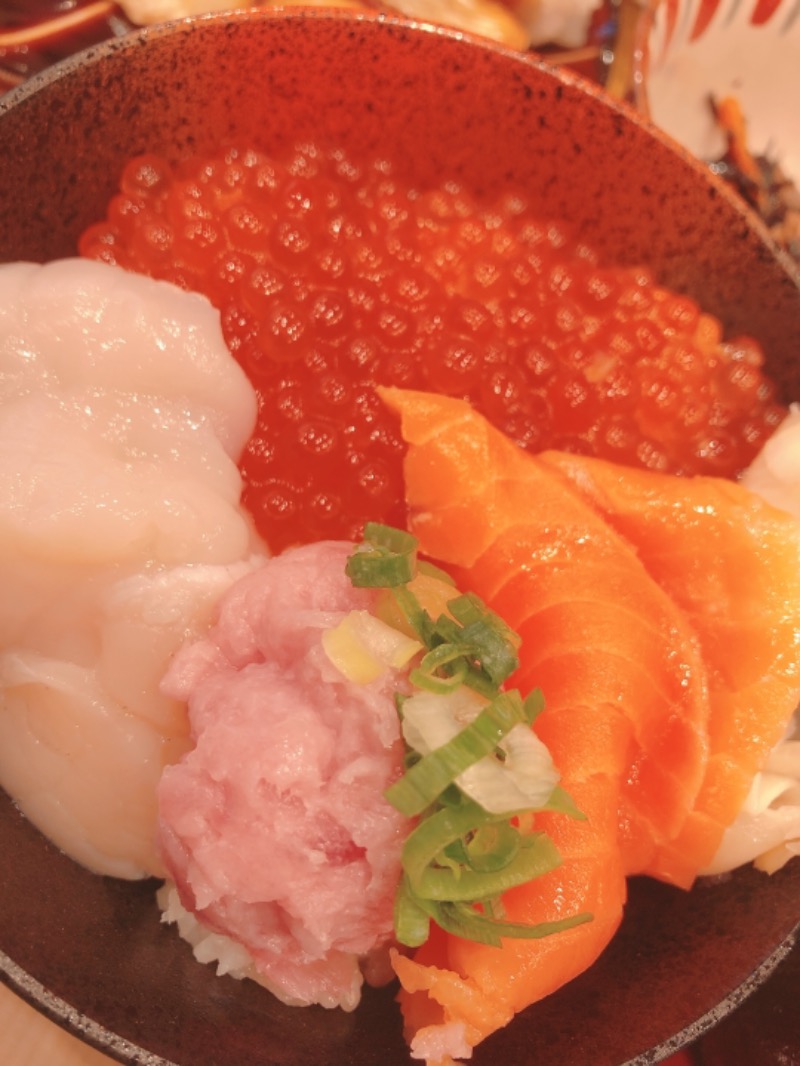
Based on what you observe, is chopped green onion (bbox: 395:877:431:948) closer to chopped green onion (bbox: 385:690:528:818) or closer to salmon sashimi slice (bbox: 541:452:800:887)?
chopped green onion (bbox: 385:690:528:818)

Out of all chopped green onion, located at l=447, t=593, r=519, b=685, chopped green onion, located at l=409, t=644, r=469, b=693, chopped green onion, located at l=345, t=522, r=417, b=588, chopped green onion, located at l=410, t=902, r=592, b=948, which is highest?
chopped green onion, located at l=345, t=522, r=417, b=588

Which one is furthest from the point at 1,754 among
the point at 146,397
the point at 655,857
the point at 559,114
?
the point at 559,114

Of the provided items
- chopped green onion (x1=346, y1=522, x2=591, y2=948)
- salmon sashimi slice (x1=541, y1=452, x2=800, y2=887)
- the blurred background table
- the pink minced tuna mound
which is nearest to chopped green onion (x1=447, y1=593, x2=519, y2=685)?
chopped green onion (x1=346, y1=522, x2=591, y2=948)

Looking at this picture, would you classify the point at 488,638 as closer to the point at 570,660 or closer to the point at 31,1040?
the point at 570,660

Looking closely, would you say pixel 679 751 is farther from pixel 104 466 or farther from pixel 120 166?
pixel 120 166

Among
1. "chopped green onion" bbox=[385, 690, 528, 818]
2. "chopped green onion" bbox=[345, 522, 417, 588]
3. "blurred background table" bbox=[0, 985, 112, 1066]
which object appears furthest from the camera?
"blurred background table" bbox=[0, 985, 112, 1066]

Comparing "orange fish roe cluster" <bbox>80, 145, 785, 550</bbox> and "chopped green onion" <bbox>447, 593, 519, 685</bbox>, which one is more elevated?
"orange fish roe cluster" <bbox>80, 145, 785, 550</bbox>

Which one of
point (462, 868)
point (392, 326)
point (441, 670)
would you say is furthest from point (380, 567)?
point (392, 326)

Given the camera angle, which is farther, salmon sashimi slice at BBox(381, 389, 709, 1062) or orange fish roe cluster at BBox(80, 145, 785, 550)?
orange fish roe cluster at BBox(80, 145, 785, 550)
